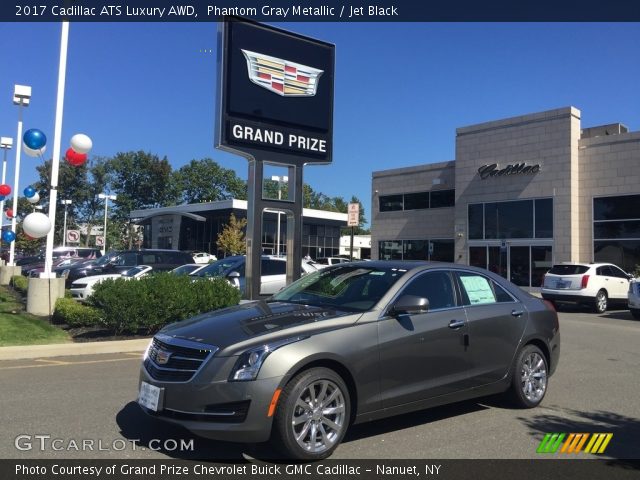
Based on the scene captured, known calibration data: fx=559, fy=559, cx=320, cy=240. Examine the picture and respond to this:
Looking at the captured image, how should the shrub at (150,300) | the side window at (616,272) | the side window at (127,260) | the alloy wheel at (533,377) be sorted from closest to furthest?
the alloy wheel at (533,377), the shrub at (150,300), the side window at (616,272), the side window at (127,260)

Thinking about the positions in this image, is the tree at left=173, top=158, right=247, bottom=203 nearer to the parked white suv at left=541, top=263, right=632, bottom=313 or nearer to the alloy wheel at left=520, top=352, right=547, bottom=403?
the parked white suv at left=541, top=263, right=632, bottom=313

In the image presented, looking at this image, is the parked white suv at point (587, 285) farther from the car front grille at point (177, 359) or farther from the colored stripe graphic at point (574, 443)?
the car front grille at point (177, 359)

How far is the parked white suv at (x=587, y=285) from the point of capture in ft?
60.7

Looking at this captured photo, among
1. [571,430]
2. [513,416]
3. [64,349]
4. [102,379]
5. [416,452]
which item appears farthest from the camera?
[64,349]

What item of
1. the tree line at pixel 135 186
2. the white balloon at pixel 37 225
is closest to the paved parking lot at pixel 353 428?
the white balloon at pixel 37 225

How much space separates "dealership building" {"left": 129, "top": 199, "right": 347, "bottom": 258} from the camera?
5203 cm

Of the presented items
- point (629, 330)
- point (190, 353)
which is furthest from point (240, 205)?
point (190, 353)

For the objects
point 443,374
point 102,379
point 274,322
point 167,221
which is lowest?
point 102,379

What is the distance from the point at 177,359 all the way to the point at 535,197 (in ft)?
90.8

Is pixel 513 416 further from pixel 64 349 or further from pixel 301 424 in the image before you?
pixel 64 349

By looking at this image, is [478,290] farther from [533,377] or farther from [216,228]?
[216,228]

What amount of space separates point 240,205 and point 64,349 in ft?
130

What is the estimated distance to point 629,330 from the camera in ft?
46.4

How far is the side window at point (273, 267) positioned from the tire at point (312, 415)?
1029 cm
